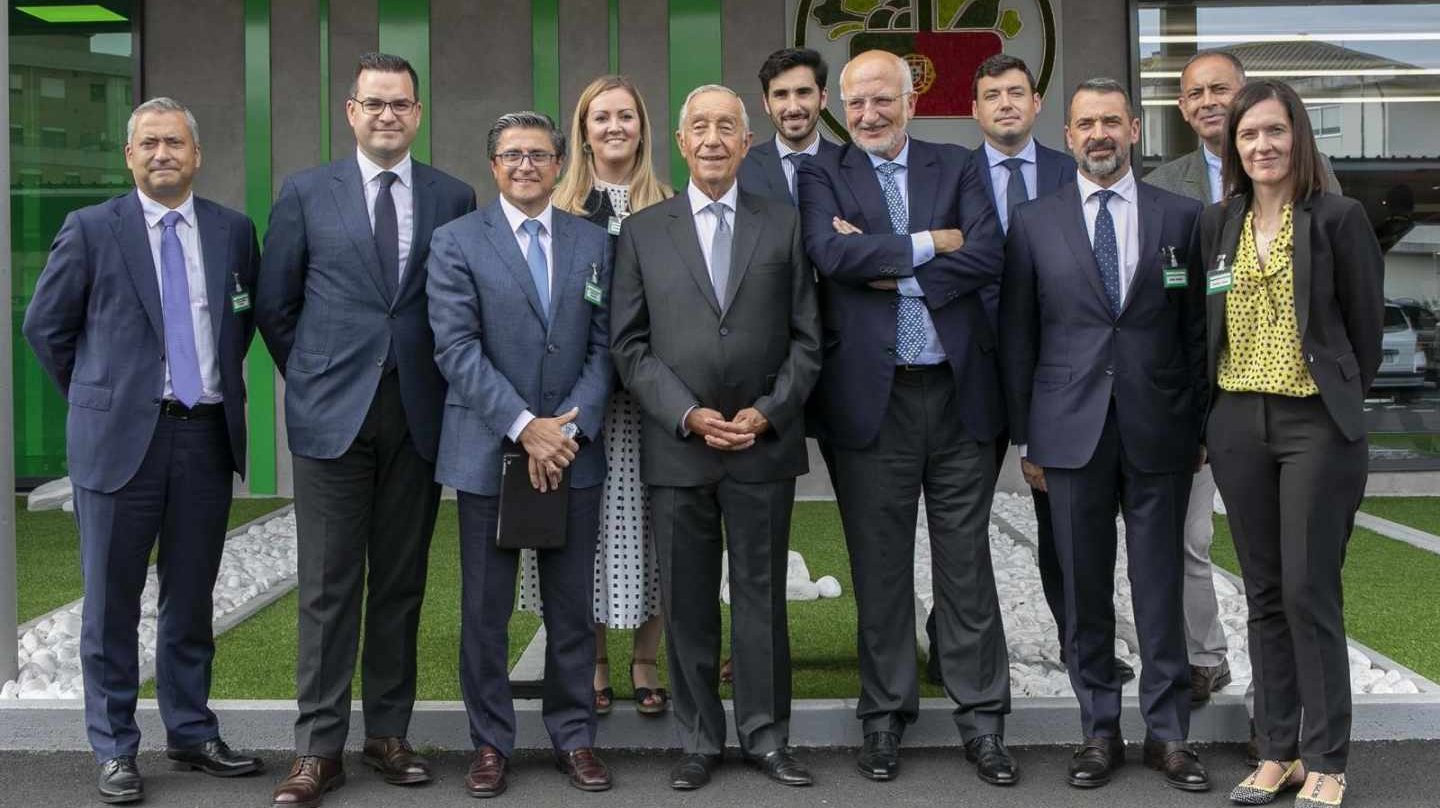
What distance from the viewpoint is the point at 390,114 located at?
471 centimetres

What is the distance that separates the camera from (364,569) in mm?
4781

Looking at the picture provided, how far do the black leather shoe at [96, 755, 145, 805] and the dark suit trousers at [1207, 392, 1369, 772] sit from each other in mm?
3236

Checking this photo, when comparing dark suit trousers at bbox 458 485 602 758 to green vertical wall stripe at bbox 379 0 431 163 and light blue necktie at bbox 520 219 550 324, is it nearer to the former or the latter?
light blue necktie at bbox 520 219 550 324

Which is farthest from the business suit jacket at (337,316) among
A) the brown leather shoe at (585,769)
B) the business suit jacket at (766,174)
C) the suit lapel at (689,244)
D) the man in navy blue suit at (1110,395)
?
the man in navy blue suit at (1110,395)

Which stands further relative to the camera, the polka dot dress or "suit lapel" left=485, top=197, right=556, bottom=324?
the polka dot dress

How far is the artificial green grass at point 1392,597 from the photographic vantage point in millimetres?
6328

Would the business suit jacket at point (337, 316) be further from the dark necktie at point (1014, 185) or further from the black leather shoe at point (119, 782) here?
the dark necktie at point (1014, 185)

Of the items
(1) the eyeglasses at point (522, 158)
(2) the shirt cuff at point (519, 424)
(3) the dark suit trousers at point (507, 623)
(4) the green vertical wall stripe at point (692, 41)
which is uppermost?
(4) the green vertical wall stripe at point (692, 41)

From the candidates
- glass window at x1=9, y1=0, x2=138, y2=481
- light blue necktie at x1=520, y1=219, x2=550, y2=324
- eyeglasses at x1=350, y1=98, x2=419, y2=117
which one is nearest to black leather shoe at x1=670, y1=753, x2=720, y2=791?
light blue necktie at x1=520, y1=219, x2=550, y2=324

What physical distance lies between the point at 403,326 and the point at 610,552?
1051mm

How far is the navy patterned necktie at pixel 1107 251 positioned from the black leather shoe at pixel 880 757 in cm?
146

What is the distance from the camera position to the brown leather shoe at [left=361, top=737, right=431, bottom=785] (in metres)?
4.69

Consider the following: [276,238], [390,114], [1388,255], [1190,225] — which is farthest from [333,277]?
[1388,255]

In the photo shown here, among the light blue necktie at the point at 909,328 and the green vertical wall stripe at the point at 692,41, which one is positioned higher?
the green vertical wall stripe at the point at 692,41
